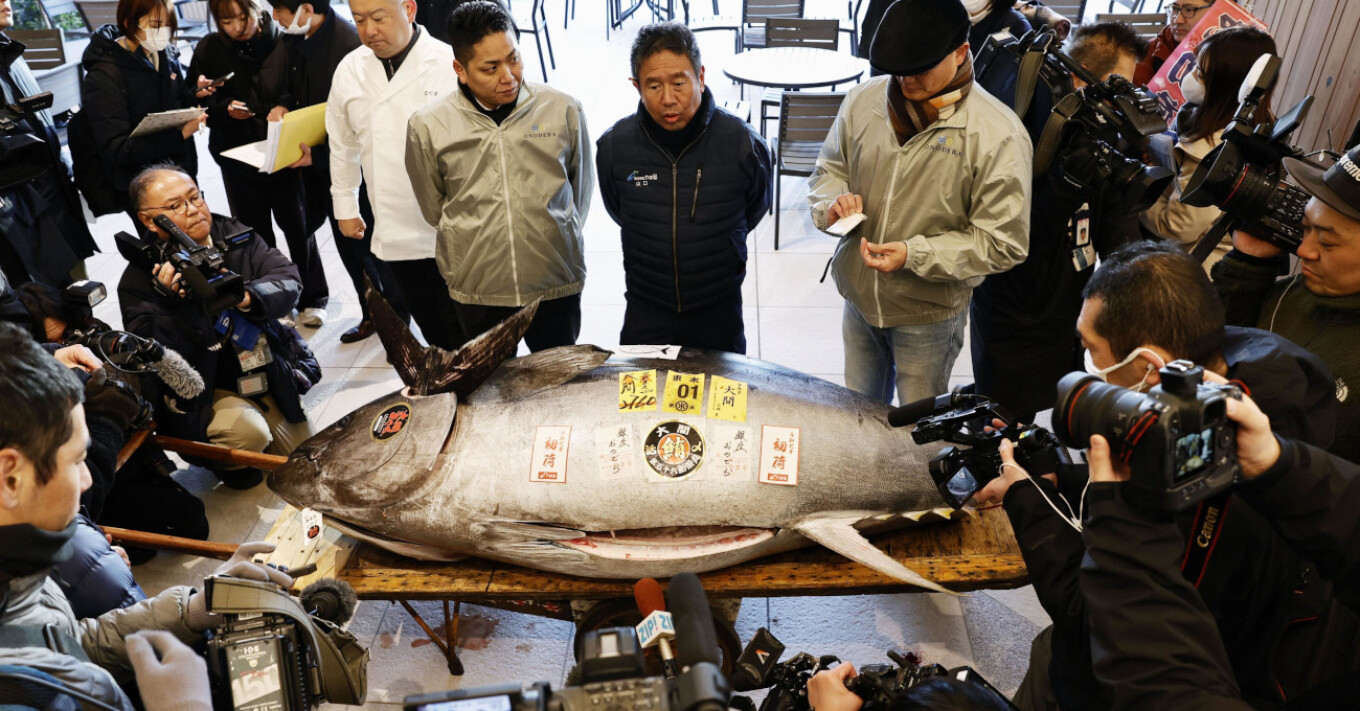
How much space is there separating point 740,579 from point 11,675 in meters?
1.52

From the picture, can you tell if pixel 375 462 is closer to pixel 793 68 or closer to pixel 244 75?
pixel 244 75

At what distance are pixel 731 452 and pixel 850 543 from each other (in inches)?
14.8

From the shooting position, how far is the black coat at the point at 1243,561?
5.26ft

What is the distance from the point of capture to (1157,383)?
162 cm

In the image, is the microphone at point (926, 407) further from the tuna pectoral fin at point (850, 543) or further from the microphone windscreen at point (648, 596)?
the microphone windscreen at point (648, 596)

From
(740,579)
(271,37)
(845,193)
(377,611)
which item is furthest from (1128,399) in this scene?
(271,37)

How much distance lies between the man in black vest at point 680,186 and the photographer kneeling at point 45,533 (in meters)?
1.63

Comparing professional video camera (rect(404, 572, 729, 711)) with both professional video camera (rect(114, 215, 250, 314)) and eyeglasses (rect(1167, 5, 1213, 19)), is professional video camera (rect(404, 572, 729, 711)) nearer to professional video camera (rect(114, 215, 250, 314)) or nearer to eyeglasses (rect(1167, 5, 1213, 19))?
professional video camera (rect(114, 215, 250, 314))

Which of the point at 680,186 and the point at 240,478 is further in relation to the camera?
the point at 240,478

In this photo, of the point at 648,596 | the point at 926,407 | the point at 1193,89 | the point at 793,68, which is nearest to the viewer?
the point at 648,596

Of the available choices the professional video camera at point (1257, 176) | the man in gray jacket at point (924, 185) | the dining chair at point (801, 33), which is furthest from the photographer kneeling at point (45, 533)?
the dining chair at point (801, 33)

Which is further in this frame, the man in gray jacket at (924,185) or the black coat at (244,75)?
the black coat at (244,75)

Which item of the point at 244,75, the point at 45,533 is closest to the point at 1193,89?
the point at 45,533

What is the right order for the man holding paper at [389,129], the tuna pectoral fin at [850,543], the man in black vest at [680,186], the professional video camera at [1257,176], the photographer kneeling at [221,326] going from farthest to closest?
the man holding paper at [389,129], the photographer kneeling at [221,326], the man in black vest at [680,186], the tuna pectoral fin at [850,543], the professional video camera at [1257,176]
